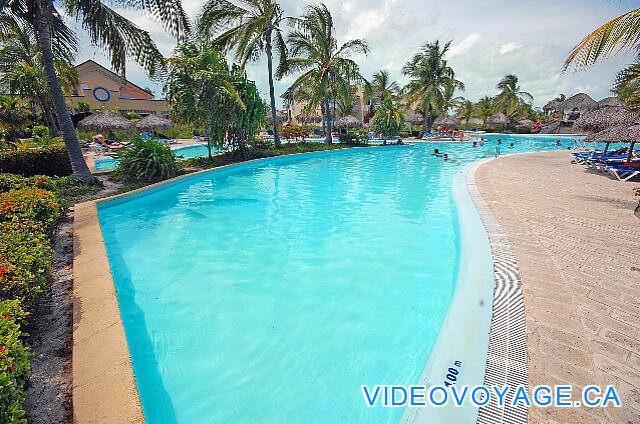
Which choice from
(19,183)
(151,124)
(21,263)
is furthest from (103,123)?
(21,263)

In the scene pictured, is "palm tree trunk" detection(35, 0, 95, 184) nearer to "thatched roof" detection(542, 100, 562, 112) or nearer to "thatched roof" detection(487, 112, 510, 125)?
"thatched roof" detection(487, 112, 510, 125)

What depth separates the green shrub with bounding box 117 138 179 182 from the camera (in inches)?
449

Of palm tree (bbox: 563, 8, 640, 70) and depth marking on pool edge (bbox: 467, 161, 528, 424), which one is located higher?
palm tree (bbox: 563, 8, 640, 70)

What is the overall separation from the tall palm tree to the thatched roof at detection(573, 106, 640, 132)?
18.5 m

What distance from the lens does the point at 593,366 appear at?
2611 millimetres

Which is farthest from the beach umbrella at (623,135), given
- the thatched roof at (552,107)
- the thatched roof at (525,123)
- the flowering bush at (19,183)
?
the thatched roof at (552,107)

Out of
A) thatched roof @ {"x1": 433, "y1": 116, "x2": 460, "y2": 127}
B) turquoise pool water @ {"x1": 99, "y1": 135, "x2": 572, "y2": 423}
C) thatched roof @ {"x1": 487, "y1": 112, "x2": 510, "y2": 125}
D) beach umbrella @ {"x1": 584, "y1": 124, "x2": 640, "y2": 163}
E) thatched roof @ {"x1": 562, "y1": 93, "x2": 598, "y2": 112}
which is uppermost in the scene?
thatched roof @ {"x1": 562, "y1": 93, "x2": 598, "y2": 112}

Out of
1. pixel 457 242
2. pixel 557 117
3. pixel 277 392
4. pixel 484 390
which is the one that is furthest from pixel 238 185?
pixel 557 117

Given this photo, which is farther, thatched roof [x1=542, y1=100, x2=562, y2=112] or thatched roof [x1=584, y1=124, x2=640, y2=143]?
thatched roof [x1=542, y1=100, x2=562, y2=112]

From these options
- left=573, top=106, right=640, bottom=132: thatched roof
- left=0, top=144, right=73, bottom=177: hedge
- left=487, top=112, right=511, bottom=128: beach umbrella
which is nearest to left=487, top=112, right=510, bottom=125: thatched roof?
left=487, top=112, right=511, bottom=128: beach umbrella

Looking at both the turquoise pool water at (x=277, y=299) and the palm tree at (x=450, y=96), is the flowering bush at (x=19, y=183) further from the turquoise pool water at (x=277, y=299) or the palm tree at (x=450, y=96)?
the palm tree at (x=450, y=96)

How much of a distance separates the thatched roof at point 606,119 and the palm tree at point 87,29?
19100 mm

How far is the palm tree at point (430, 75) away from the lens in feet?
109

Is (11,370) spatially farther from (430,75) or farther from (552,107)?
(552,107)
